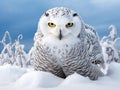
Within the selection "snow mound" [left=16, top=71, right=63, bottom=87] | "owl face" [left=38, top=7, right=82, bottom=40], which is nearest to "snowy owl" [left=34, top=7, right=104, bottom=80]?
"owl face" [left=38, top=7, right=82, bottom=40]

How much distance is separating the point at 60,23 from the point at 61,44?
10.7 inches

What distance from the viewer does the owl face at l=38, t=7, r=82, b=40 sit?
11.2 ft

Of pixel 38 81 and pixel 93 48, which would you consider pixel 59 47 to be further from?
pixel 93 48

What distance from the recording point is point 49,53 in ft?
12.0

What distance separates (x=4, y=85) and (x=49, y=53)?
1.78 ft

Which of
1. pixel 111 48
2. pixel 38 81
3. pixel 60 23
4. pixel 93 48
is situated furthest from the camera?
pixel 111 48

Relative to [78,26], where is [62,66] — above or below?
below

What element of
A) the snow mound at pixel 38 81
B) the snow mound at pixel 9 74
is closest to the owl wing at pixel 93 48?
the snow mound at pixel 9 74

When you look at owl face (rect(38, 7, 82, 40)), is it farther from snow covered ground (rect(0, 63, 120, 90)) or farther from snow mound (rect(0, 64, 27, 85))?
snow mound (rect(0, 64, 27, 85))

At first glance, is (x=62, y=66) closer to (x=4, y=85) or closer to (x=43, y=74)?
(x=43, y=74)

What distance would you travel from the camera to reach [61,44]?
3604 millimetres

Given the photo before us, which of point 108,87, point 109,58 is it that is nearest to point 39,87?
point 108,87

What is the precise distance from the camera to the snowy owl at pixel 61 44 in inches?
137

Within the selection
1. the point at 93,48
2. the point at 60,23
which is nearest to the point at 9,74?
the point at 60,23
